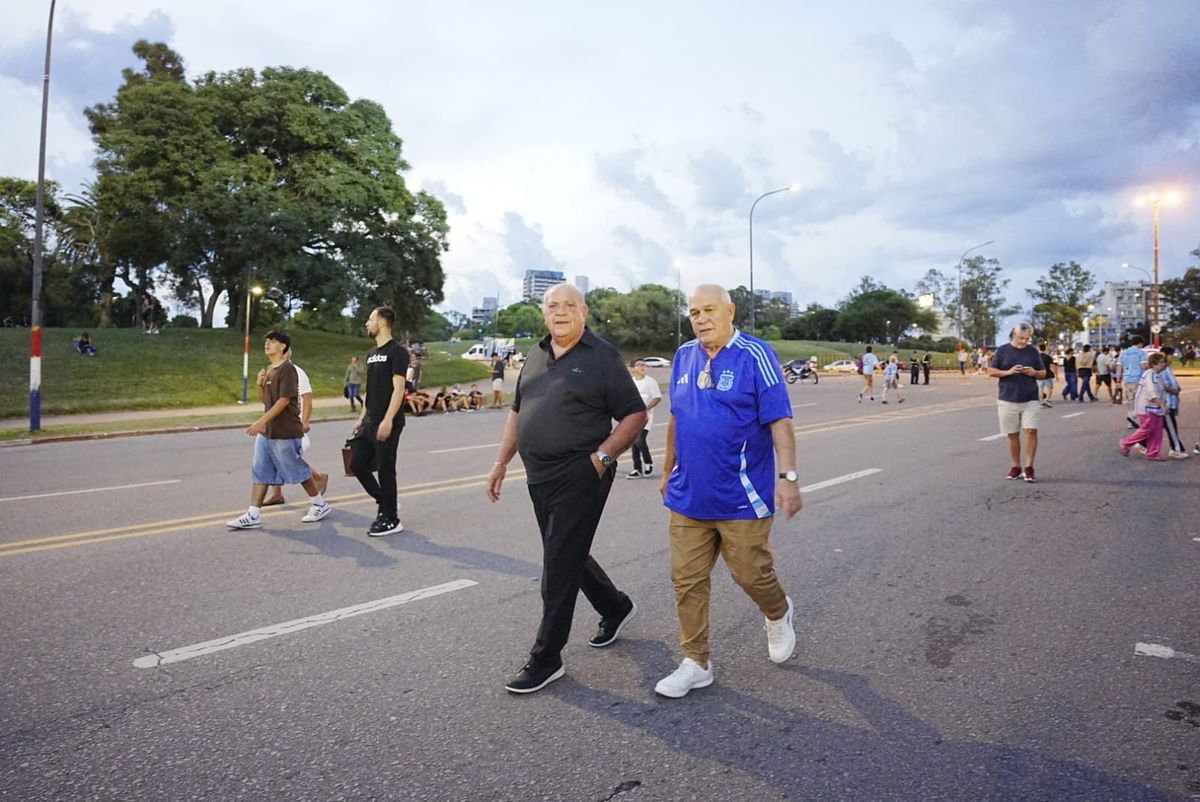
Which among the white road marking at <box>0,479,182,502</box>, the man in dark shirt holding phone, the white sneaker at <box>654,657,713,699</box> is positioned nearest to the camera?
the white sneaker at <box>654,657,713,699</box>

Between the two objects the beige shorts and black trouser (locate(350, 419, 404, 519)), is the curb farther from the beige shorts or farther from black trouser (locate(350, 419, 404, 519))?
the beige shorts

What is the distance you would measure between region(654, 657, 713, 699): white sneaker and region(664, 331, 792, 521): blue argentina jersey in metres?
0.66

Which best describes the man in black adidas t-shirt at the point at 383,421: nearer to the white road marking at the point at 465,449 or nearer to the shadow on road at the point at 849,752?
the shadow on road at the point at 849,752

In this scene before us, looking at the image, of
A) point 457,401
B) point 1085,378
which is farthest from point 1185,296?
point 457,401

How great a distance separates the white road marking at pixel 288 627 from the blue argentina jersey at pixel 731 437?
200 cm

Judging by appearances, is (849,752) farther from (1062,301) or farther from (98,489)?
(1062,301)

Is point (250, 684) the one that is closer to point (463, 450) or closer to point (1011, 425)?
point (1011, 425)

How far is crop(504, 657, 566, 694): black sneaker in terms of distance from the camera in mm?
3414

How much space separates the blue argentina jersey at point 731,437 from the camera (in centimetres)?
346

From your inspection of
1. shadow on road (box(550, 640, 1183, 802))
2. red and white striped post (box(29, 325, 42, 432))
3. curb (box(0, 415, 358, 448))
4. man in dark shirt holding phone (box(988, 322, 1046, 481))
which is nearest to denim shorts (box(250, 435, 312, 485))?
shadow on road (box(550, 640, 1183, 802))

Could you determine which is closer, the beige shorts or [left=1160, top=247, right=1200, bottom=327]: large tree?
the beige shorts

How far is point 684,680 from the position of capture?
341cm

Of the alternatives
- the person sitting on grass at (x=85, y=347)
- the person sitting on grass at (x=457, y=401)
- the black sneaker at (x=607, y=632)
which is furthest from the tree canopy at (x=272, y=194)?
the black sneaker at (x=607, y=632)

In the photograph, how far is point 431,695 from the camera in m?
3.40
